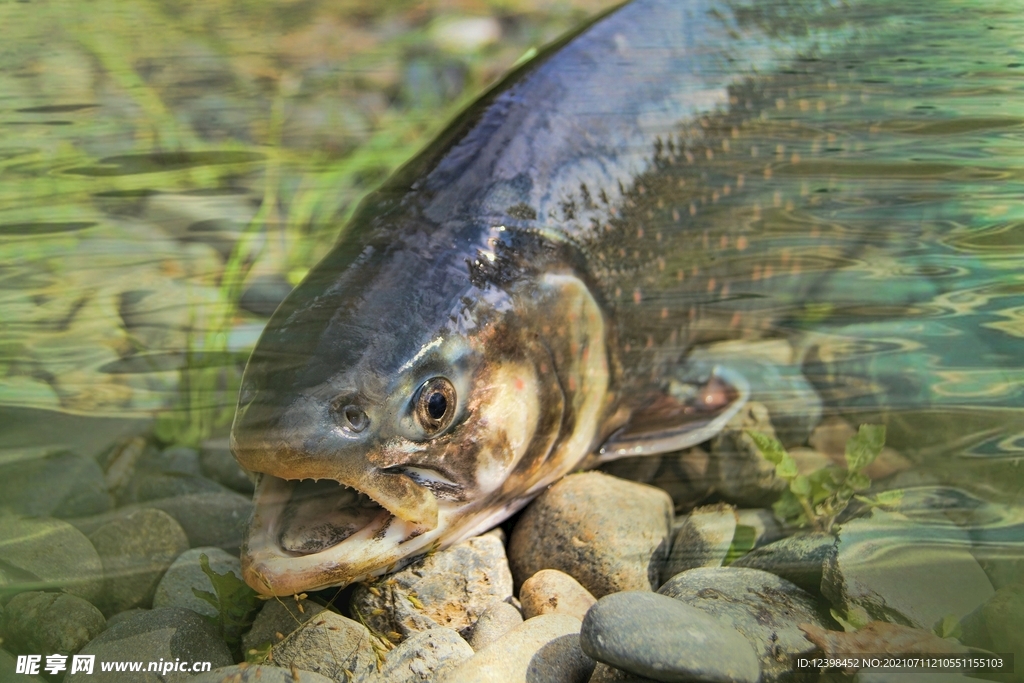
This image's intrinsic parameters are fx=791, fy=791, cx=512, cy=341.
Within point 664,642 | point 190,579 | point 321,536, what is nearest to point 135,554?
point 190,579

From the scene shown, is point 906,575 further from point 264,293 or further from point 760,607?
point 264,293

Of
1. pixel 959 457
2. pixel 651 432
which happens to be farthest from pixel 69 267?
pixel 959 457

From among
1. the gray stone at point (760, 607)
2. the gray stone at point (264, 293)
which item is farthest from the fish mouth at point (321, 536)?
the gray stone at point (760, 607)

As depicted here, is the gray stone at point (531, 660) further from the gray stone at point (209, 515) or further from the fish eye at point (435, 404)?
the gray stone at point (209, 515)

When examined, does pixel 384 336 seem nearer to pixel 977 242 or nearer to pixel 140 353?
pixel 140 353

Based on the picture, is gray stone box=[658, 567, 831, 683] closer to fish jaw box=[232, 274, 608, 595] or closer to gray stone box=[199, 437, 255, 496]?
fish jaw box=[232, 274, 608, 595]

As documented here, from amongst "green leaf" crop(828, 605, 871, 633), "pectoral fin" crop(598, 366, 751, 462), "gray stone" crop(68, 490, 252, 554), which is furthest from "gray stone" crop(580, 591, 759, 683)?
"gray stone" crop(68, 490, 252, 554)

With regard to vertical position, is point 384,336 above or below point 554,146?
below

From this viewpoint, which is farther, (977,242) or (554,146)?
(554,146)
